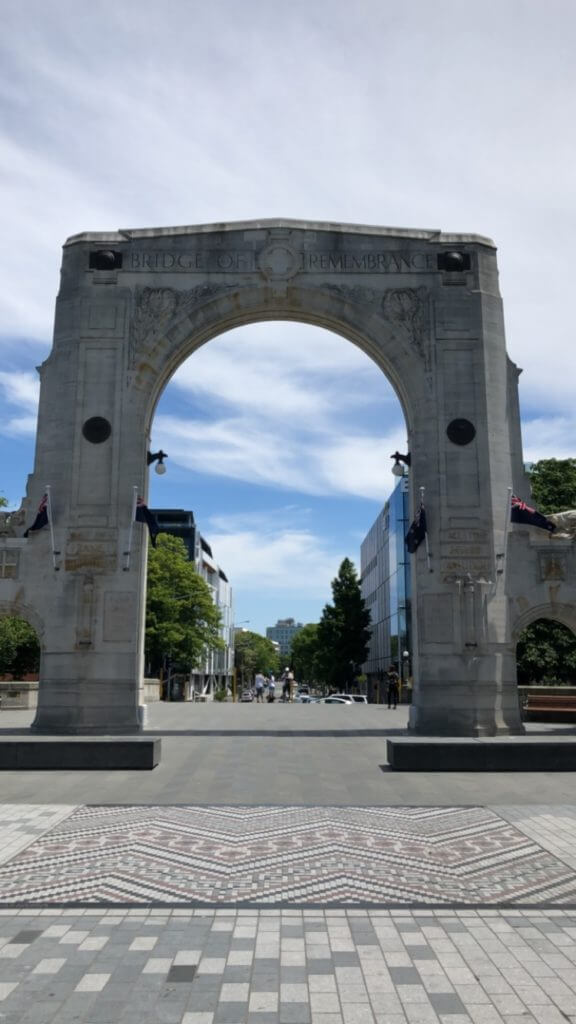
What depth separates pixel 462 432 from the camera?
22297 mm

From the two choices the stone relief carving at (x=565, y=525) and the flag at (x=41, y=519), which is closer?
the flag at (x=41, y=519)

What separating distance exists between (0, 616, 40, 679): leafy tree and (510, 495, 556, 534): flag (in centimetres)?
2495

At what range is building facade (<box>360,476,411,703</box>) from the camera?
57438mm

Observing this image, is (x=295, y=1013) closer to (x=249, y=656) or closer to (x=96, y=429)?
(x=96, y=429)

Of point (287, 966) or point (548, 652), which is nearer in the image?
point (287, 966)

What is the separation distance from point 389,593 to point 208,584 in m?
15.3

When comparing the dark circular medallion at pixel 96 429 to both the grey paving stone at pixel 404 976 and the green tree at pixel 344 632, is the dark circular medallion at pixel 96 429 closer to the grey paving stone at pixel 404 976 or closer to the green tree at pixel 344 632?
the grey paving stone at pixel 404 976

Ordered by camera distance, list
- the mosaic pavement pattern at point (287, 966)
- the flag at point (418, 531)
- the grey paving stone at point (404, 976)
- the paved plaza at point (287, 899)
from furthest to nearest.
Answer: the flag at point (418, 531)
the grey paving stone at point (404, 976)
the paved plaza at point (287, 899)
the mosaic pavement pattern at point (287, 966)

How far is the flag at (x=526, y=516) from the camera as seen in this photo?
21016 mm

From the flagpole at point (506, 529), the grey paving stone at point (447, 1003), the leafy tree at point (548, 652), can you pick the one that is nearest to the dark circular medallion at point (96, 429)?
the flagpole at point (506, 529)

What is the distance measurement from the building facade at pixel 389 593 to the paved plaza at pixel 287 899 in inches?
1270

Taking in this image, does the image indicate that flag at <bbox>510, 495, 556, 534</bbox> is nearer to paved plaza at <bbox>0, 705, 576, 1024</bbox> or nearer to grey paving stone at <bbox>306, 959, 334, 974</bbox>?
paved plaza at <bbox>0, 705, 576, 1024</bbox>

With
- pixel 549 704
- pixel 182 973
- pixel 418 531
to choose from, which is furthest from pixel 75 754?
pixel 549 704

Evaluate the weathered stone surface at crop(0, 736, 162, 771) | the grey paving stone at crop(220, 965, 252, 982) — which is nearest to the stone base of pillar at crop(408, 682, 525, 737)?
the weathered stone surface at crop(0, 736, 162, 771)
